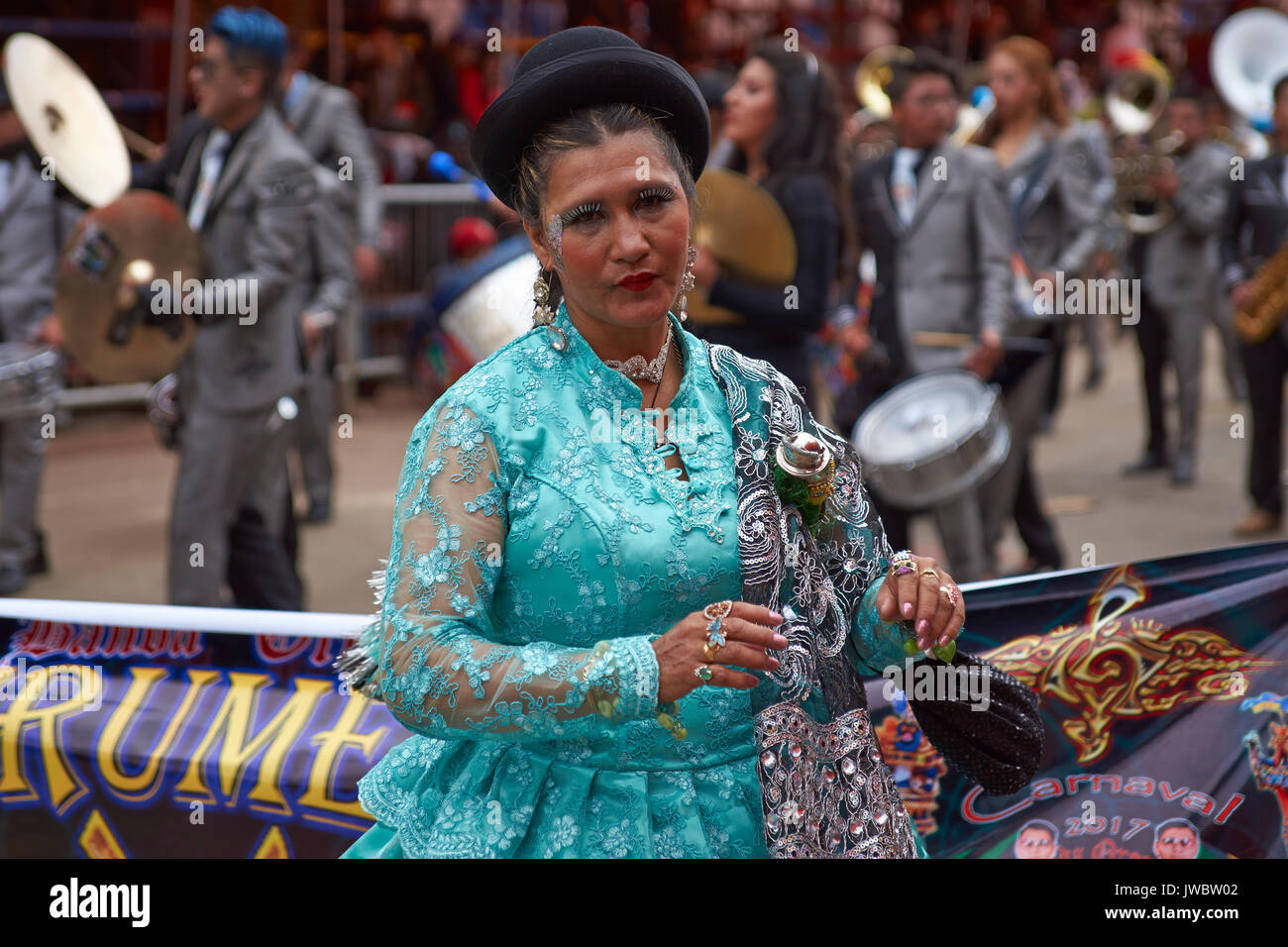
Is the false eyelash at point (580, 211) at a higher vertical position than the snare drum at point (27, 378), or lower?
lower

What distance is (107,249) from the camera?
513 centimetres

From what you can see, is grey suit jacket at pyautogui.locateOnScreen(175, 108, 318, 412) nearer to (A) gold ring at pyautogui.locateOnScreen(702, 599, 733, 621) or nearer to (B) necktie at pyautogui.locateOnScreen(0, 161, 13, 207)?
(B) necktie at pyautogui.locateOnScreen(0, 161, 13, 207)

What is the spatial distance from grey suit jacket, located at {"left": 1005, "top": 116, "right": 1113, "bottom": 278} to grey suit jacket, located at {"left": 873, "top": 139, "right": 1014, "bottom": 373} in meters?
1.05

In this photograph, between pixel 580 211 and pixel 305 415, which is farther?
pixel 305 415

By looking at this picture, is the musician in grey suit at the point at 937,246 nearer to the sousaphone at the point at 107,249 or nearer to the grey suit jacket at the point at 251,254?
the grey suit jacket at the point at 251,254

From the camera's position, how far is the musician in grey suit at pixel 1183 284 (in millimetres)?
9047

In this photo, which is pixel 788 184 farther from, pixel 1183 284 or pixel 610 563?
pixel 1183 284

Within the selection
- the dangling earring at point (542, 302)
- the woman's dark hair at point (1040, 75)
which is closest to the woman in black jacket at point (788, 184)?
the woman's dark hair at point (1040, 75)

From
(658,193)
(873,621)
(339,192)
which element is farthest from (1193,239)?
(658,193)

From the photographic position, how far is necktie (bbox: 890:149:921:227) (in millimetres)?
6250

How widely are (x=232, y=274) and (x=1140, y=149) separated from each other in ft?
24.3

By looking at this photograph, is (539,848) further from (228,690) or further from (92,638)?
(92,638)
